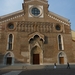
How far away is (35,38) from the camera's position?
83.9 feet

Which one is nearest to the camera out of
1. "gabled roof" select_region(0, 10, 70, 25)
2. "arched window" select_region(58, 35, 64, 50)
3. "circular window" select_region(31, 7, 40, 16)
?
"arched window" select_region(58, 35, 64, 50)

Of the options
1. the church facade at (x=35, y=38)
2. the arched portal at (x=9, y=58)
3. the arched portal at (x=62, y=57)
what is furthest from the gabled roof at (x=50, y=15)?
the arched portal at (x=9, y=58)

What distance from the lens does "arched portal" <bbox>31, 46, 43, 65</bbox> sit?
24.7 meters

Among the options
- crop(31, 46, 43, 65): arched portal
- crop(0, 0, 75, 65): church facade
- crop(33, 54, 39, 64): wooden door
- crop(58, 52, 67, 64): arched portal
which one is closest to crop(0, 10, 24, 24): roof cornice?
crop(0, 0, 75, 65): church facade

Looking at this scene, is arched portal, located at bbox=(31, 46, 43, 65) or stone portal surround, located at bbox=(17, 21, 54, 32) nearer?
arched portal, located at bbox=(31, 46, 43, 65)

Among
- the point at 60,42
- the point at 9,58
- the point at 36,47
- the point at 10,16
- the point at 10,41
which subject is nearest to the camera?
the point at 9,58

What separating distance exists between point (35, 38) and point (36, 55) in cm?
311

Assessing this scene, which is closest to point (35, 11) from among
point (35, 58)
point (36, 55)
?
point (36, 55)

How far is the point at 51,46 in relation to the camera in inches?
990

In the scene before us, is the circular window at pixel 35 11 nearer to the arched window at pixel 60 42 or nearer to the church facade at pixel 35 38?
the church facade at pixel 35 38

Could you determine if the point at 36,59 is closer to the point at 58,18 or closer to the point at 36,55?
the point at 36,55

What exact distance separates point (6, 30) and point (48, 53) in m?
8.75

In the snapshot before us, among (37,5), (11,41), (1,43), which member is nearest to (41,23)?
(37,5)

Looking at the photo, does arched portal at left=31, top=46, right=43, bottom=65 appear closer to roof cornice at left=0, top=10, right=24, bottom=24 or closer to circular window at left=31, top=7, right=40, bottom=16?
circular window at left=31, top=7, right=40, bottom=16
